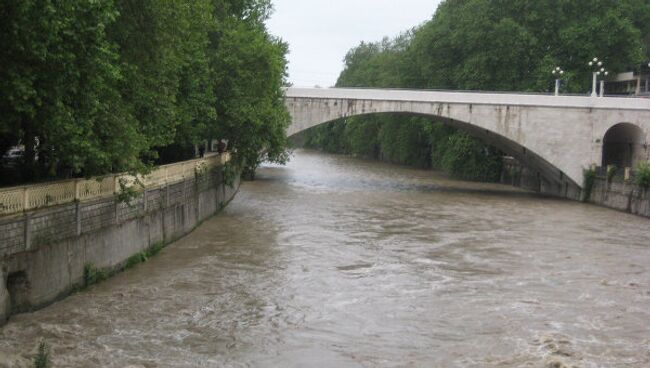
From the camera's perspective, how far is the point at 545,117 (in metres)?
41.8

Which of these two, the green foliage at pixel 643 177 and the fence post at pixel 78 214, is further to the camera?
the green foliage at pixel 643 177

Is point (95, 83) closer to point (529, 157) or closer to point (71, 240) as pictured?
point (71, 240)

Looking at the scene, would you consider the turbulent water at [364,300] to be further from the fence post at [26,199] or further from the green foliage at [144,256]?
the fence post at [26,199]

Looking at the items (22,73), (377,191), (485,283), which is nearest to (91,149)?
(22,73)

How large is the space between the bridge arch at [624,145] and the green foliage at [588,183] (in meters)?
3.31

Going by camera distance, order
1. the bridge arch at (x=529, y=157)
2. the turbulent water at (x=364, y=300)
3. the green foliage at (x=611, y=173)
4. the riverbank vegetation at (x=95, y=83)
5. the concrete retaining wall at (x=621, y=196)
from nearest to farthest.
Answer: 1. the turbulent water at (x=364, y=300)
2. the riverbank vegetation at (x=95, y=83)
3. the concrete retaining wall at (x=621, y=196)
4. the green foliage at (x=611, y=173)
5. the bridge arch at (x=529, y=157)

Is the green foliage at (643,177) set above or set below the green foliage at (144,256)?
above

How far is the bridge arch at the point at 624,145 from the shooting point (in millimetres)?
41312

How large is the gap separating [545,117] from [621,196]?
7.32 m

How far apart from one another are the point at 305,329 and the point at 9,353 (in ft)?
16.9

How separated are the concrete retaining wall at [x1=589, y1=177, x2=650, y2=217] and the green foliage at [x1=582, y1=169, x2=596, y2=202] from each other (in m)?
0.23

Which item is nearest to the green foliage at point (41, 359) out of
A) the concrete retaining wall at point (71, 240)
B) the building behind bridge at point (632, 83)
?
the concrete retaining wall at point (71, 240)

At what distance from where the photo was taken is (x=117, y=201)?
1780 cm

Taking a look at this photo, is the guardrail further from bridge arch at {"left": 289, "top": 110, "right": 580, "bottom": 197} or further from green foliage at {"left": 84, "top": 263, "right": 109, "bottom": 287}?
bridge arch at {"left": 289, "top": 110, "right": 580, "bottom": 197}
